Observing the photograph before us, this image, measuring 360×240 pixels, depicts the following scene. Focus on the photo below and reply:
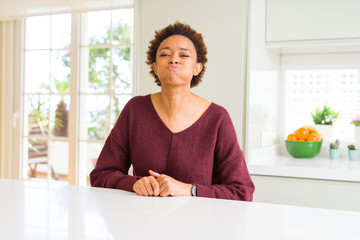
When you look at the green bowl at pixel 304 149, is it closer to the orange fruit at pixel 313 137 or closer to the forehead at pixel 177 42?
the orange fruit at pixel 313 137

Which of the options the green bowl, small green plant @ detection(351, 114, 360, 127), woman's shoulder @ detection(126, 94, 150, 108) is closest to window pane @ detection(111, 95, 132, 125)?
the green bowl

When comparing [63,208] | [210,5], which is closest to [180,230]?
[63,208]

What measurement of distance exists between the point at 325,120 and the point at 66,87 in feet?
13.8

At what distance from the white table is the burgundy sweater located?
28 centimetres

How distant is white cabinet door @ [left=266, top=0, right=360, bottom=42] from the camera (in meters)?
2.08

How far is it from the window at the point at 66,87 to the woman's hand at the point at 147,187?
6.25ft

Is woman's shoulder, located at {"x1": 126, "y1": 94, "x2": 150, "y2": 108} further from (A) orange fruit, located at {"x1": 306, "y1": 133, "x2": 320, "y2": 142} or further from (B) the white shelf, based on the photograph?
(A) orange fruit, located at {"x1": 306, "y1": 133, "x2": 320, "y2": 142}

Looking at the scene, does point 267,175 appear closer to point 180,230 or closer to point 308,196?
point 308,196

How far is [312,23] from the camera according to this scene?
2.15m

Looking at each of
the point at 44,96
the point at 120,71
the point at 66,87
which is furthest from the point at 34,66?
the point at 120,71

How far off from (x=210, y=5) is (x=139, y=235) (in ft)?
5.60

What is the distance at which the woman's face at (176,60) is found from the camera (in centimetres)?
118

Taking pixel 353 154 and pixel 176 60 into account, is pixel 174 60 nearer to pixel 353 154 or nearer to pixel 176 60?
pixel 176 60

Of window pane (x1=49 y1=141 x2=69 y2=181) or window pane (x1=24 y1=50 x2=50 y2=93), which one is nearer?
window pane (x1=24 y1=50 x2=50 y2=93)
